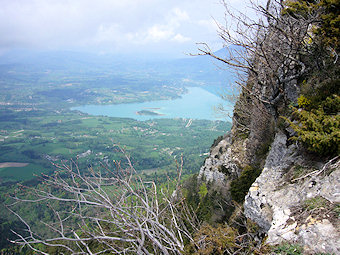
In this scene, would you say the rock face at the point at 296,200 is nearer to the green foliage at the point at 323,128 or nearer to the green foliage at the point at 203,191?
the green foliage at the point at 323,128

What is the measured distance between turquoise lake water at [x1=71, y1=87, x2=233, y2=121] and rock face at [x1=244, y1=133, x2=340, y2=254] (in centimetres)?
9217

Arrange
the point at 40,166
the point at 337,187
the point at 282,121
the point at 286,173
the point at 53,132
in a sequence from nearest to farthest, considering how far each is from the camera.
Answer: the point at 337,187
the point at 286,173
the point at 282,121
the point at 40,166
the point at 53,132

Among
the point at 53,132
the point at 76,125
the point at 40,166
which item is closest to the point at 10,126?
the point at 53,132

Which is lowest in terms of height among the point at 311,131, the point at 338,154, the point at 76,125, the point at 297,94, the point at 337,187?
the point at 76,125

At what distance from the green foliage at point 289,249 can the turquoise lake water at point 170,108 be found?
94248 mm

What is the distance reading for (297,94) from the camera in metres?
5.77

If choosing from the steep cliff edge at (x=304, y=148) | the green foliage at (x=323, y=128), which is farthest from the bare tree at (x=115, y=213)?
the green foliage at (x=323, y=128)

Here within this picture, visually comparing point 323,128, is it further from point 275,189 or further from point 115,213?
point 115,213

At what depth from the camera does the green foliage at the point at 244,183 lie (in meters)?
7.37

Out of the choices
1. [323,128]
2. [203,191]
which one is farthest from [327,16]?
[203,191]

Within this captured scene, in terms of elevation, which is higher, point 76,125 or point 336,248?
point 336,248

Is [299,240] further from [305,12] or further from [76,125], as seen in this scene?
[76,125]

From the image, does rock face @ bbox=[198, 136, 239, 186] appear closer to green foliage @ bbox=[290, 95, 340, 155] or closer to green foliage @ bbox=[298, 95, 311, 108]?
green foliage @ bbox=[298, 95, 311, 108]

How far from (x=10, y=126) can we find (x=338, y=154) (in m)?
109
